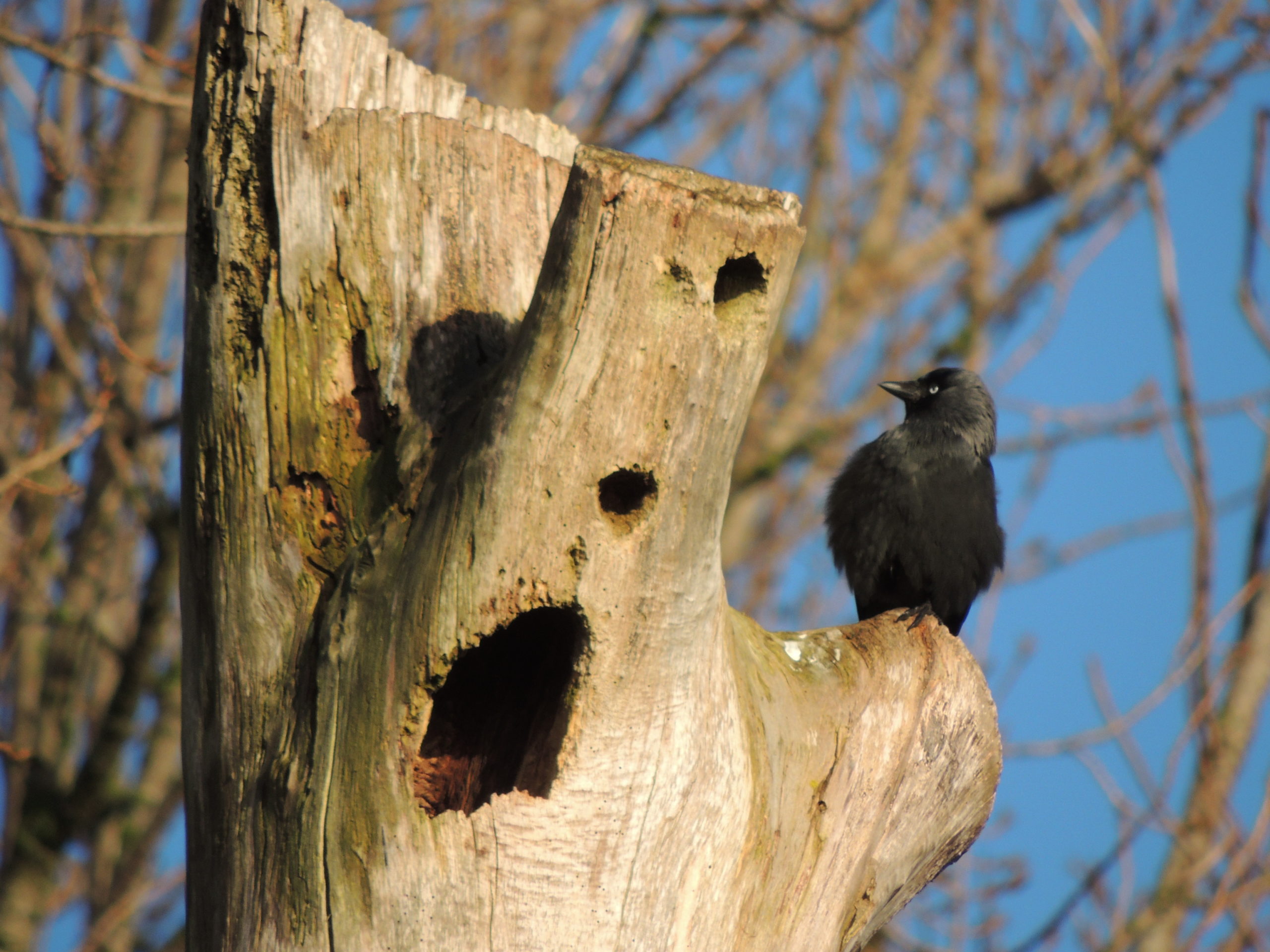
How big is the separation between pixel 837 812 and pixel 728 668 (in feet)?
1.51

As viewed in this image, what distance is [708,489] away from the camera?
227cm

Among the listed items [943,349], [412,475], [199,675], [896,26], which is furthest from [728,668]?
[896,26]

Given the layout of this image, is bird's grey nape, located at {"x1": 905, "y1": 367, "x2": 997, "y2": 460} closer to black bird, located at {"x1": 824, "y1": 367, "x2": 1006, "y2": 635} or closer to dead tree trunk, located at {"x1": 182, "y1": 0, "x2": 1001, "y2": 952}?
black bird, located at {"x1": 824, "y1": 367, "x2": 1006, "y2": 635}

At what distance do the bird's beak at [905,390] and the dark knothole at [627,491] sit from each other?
305 centimetres

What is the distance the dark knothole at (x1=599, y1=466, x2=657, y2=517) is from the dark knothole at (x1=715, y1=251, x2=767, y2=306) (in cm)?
35

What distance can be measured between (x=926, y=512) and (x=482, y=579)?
8.95ft

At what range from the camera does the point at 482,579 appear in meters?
2.24

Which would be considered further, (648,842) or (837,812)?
(837,812)

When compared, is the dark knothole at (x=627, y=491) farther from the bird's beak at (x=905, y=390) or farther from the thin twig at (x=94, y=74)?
the bird's beak at (x=905, y=390)

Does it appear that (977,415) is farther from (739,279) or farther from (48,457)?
(48,457)

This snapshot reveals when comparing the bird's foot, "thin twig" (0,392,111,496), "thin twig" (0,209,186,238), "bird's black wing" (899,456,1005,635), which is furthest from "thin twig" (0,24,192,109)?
"bird's black wing" (899,456,1005,635)

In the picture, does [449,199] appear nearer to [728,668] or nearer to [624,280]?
[624,280]

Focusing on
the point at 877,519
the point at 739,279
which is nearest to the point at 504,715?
the point at 739,279

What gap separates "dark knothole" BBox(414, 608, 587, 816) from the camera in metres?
2.34
